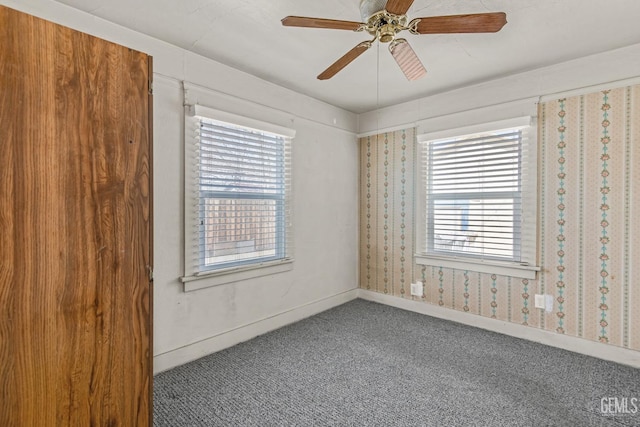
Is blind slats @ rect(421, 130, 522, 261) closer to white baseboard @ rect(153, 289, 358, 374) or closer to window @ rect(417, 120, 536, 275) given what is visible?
window @ rect(417, 120, 536, 275)

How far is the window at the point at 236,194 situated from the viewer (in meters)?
2.59

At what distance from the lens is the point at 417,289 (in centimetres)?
367

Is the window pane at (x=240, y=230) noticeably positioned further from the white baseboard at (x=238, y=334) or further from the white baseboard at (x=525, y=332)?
the white baseboard at (x=525, y=332)

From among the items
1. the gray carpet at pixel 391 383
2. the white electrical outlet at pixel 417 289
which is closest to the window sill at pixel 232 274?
the gray carpet at pixel 391 383

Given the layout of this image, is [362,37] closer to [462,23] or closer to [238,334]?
[462,23]

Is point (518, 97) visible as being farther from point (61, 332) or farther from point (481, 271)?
point (61, 332)

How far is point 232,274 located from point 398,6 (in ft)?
7.62

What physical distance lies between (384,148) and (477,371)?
2567mm

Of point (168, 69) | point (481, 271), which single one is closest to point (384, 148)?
point (481, 271)

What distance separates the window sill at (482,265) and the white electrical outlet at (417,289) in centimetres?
25

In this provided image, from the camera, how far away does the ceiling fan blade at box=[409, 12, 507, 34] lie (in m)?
1.50

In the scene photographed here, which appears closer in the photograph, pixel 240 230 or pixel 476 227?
pixel 240 230

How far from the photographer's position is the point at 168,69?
7.92ft

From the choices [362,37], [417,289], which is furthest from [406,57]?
[417,289]
